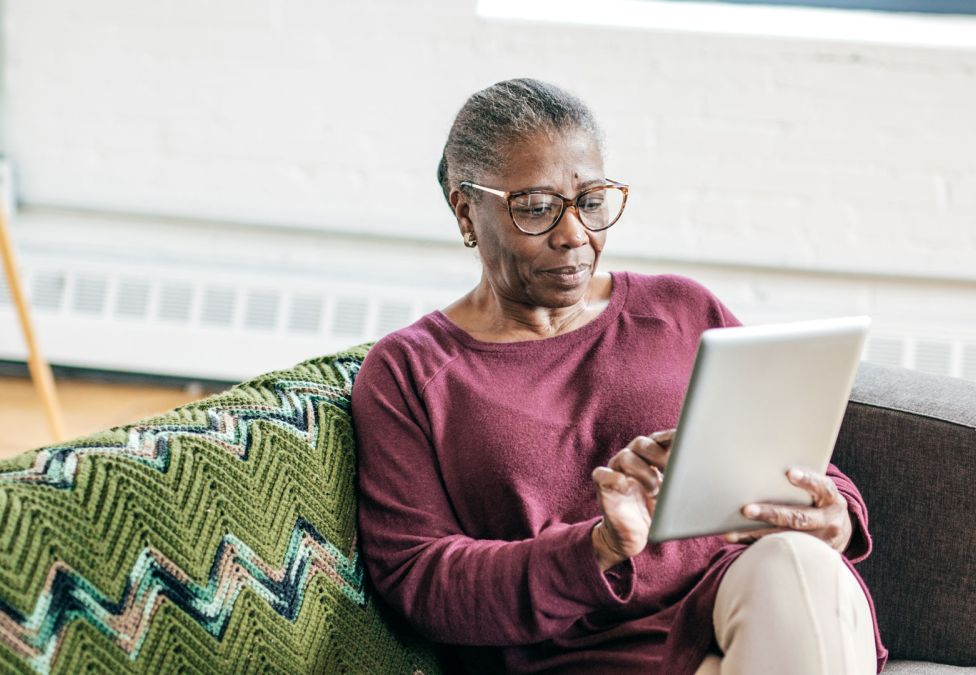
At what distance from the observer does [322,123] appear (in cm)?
282

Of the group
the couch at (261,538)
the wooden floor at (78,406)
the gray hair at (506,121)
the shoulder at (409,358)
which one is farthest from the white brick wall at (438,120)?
the shoulder at (409,358)

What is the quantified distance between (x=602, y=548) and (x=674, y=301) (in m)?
0.42

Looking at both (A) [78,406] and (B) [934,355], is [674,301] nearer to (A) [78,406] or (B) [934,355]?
(B) [934,355]

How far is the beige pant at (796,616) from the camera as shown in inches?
40.6

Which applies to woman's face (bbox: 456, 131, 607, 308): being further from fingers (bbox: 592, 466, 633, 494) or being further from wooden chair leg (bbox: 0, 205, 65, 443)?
wooden chair leg (bbox: 0, 205, 65, 443)

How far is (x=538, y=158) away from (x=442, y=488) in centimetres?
38

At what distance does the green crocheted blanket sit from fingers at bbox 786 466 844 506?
1.51 feet

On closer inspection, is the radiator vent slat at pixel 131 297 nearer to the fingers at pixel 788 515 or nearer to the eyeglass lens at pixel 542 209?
the eyeglass lens at pixel 542 209

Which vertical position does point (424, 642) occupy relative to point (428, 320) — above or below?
below

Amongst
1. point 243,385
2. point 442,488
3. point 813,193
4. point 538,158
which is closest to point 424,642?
point 442,488

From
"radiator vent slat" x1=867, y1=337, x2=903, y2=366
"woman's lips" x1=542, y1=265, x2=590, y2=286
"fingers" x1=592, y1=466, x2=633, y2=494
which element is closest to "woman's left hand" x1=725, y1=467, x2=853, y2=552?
"fingers" x1=592, y1=466, x2=633, y2=494

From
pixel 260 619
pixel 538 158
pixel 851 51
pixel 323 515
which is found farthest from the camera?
pixel 851 51

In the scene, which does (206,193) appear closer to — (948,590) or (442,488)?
(442,488)

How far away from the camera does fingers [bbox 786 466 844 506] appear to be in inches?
44.2
